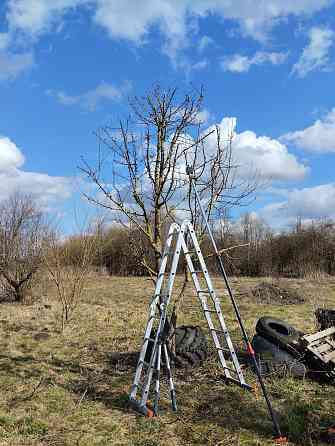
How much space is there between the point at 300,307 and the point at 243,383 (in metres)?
8.70

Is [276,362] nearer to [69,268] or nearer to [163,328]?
[163,328]

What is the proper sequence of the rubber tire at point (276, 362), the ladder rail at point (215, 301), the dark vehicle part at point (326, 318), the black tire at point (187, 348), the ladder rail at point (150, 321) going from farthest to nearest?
the dark vehicle part at point (326, 318)
the black tire at point (187, 348)
the rubber tire at point (276, 362)
the ladder rail at point (215, 301)
the ladder rail at point (150, 321)

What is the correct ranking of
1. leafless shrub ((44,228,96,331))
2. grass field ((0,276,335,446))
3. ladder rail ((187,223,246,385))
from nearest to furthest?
grass field ((0,276,335,446)) → ladder rail ((187,223,246,385)) → leafless shrub ((44,228,96,331))

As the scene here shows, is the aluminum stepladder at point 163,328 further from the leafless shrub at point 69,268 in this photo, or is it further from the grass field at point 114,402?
the leafless shrub at point 69,268

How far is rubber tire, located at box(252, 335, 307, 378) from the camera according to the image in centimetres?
600

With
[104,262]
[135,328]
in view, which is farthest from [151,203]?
[104,262]

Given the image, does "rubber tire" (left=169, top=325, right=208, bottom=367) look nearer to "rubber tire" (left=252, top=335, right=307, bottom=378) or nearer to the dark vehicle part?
"rubber tire" (left=252, top=335, right=307, bottom=378)

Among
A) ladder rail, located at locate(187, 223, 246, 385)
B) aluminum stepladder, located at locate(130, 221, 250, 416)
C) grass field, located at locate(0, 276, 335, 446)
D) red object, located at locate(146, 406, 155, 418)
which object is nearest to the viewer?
grass field, located at locate(0, 276, 335, 446)

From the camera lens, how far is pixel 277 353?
20.6ft

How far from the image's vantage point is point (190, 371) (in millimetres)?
6363

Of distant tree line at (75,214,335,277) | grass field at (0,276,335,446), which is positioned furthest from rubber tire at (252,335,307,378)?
distant tree line at (75,214,335,277)

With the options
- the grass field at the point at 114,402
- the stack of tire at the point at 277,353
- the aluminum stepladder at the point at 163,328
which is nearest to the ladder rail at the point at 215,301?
the aluminum stepladder at the point at 163,328

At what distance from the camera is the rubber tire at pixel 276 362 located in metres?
6.00

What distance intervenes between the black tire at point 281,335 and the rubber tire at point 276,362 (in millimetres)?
98
